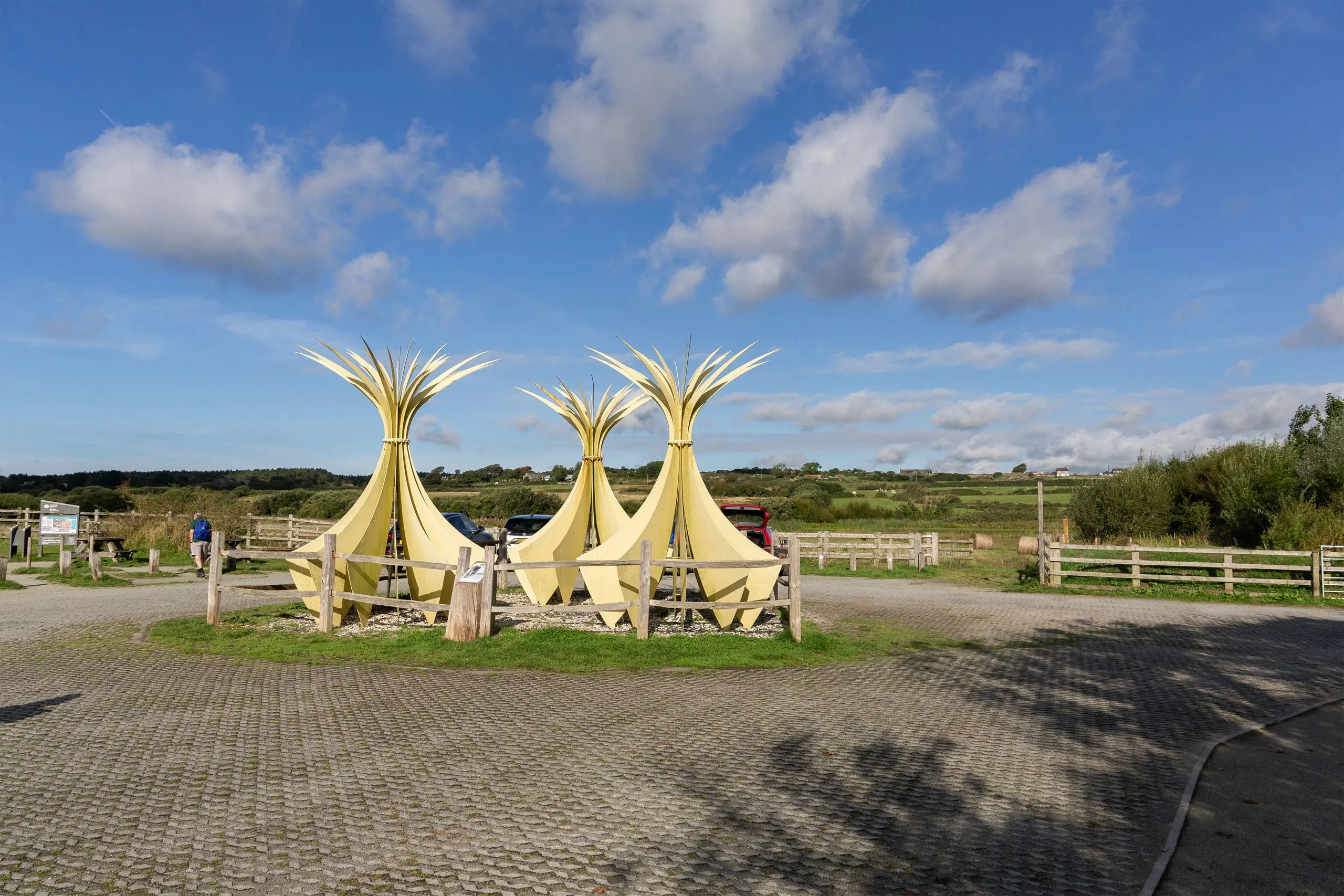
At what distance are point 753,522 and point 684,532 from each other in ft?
21.9

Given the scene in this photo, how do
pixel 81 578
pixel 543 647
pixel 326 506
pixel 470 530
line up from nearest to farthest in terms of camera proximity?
pixel 543 647 < pixel 81 578 < pixel 470 530 < pixel 326 506

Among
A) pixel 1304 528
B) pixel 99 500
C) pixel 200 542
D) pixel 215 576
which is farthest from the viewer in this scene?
pixel 99 500

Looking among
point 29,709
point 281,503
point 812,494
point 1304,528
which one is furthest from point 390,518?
point 812,494

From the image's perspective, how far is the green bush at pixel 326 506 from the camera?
41344 millimetres

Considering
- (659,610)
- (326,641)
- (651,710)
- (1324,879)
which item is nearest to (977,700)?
(651,710)

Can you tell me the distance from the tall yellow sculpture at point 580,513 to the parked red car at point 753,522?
3516 millimetres

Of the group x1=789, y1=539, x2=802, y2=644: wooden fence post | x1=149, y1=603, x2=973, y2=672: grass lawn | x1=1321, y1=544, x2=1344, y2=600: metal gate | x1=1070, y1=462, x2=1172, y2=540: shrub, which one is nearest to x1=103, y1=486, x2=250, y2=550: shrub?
x1=149, y1=603, x2=973, y2=672: grass lawn

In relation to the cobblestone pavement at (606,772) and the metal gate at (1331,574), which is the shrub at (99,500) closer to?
the cobblestone pavement at (606,772)

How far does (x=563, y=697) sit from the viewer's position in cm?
780

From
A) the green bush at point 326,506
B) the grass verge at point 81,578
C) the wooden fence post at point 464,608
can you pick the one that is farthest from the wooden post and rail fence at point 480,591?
the green bush at point 326,506

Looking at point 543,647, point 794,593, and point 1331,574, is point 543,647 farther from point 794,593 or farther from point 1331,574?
point 1331,574

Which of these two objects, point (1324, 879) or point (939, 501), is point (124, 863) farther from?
point (939, 501)

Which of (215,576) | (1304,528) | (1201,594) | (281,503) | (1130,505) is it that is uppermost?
(281,503)

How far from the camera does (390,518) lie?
13.0m
